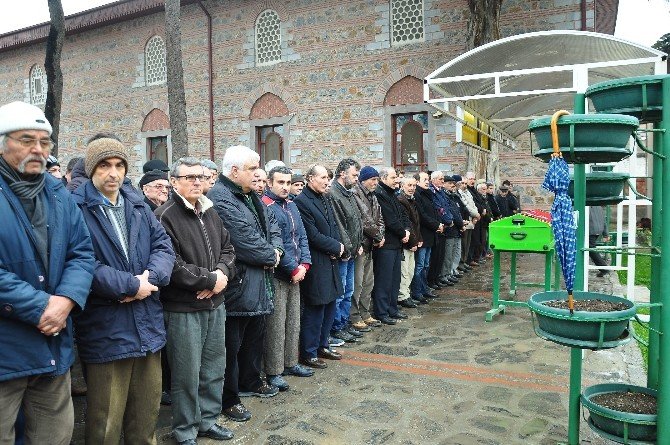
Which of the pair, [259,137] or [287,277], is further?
[259,137]

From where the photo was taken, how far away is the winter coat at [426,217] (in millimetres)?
8164

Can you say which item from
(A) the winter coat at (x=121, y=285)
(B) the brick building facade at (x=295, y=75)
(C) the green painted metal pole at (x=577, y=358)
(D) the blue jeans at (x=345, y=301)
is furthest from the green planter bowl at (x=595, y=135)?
(B) the brick building facade at (x=295, y=75)

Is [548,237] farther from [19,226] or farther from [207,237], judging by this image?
[19,226]

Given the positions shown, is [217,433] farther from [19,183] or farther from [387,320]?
[387,320]

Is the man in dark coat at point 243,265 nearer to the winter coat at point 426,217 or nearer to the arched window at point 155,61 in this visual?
the winter coat at point 426,217

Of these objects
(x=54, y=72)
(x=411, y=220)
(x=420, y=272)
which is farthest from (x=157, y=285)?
(x=54, y=72)

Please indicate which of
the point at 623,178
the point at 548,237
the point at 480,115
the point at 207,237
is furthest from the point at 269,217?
the point at 480,115

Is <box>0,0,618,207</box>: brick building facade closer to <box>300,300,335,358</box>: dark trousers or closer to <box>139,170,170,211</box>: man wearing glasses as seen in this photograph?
<box>300,300,335,358</box>: dark trousers

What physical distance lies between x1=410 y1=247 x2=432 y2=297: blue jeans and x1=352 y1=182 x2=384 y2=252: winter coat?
152cm

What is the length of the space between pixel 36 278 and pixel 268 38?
1513 cm

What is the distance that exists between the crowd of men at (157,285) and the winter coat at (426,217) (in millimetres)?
2121

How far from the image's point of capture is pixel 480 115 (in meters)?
9.36

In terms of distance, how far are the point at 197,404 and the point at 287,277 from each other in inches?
60.4

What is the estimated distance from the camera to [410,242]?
7.45m
